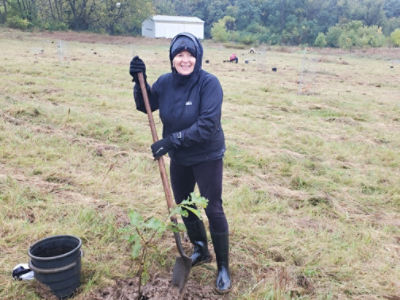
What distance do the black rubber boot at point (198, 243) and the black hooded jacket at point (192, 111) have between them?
0.69 meters

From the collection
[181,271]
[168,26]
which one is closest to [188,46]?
[181,271]

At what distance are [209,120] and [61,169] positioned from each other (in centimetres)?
307

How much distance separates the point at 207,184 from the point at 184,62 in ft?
2.91

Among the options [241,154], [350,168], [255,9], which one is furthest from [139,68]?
[255,9]

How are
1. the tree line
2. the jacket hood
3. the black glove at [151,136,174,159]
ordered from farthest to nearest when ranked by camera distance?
the tree line
the black glove at [151,136,174,159]
the jacket hood

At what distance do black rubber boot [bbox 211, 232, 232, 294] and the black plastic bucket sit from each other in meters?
1.04

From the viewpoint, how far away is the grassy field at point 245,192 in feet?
9.63

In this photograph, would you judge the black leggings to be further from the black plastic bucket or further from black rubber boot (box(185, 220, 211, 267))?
the black plastic bucket

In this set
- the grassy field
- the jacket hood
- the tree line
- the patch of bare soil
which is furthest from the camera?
the tree line

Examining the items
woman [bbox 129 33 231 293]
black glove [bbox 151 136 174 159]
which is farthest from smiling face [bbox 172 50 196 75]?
black glove [bbox 151 136 174 159]

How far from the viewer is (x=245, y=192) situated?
14.4ft

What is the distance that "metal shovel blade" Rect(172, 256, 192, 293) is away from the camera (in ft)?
8.54

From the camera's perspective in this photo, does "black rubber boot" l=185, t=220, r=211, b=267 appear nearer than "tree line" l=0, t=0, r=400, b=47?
Yes

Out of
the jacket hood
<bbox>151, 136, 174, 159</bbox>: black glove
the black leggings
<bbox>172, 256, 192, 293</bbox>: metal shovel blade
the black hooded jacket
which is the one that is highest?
the jacket hood
